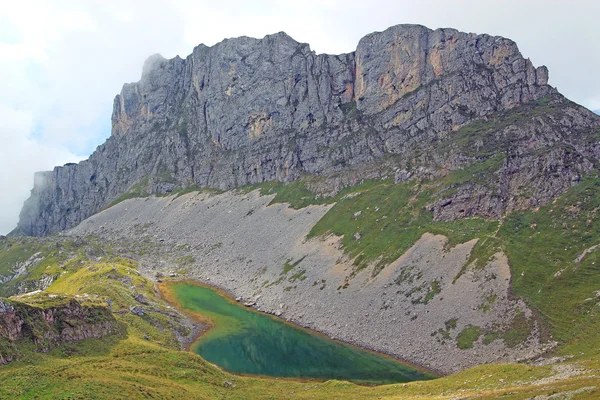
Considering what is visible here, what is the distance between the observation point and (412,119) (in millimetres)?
177875

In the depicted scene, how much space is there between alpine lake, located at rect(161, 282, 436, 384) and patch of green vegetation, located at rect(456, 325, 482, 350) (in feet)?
31.1

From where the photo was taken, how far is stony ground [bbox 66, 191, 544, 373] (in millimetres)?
78312

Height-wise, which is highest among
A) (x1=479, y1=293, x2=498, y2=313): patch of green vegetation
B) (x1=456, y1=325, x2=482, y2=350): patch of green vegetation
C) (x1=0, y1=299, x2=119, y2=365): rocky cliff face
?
(x1=0, y1=299, x2=119, y2=365): rocky cliff face

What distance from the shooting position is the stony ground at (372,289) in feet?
257

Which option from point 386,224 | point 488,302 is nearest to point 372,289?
point 488,302

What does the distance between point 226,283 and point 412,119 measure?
107819 millimetres

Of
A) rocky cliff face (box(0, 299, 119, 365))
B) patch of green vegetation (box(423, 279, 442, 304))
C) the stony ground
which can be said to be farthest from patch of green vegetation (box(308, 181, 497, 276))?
rocky cliff face (box(0, 299, 119, 365))

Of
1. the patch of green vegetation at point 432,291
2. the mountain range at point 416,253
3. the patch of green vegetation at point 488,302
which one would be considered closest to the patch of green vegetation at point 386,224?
the mountain range at point 416,253

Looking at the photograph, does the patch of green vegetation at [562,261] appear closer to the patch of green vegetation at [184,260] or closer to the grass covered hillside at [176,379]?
the grass covered hillside at [176,379]

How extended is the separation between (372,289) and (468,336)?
2889 centimetres

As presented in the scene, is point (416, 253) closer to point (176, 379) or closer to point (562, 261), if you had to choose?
point (562, 261)

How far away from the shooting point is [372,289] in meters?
102

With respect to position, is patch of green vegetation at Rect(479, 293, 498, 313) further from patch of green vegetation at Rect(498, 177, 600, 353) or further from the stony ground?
patch of green vegetation at Rect(498, 177, 600, 353)

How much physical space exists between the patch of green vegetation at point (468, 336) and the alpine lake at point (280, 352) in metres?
9.48
